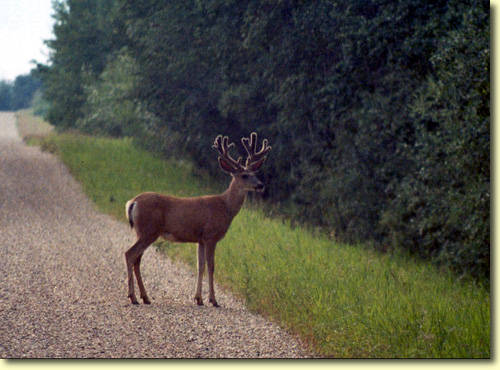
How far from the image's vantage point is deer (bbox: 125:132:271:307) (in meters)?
7.43

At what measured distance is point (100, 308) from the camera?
7.33 metres

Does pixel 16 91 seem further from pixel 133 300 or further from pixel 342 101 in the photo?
pixel 342 101

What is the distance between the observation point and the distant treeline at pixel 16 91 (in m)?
9.05

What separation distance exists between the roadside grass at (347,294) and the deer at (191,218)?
2.42 ft

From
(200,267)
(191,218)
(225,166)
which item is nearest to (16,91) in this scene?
(191,218)

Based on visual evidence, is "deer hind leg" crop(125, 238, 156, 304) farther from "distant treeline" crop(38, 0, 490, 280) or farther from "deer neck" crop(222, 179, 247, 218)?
"distant treeline" crop(38, 0, 490, 280)

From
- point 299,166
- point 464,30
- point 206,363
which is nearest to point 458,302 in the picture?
point 206,363

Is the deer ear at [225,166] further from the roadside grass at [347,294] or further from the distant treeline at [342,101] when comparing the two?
the distant treeline at [342,101]

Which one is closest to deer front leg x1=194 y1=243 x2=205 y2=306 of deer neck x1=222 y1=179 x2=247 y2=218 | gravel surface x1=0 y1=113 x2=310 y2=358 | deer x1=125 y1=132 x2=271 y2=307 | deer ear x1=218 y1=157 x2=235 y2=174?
deer x1=125 y1=132 x2=271 y2=307

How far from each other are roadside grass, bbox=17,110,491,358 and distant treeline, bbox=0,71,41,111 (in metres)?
3.13

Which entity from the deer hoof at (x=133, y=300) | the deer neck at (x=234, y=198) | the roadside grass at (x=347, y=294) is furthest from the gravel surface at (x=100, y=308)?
the deer neck at (x=234, y=198)

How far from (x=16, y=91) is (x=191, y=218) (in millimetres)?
3976

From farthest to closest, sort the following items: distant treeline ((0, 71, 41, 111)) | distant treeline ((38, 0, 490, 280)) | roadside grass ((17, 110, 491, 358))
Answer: distant treeline ((0, 71, 41, 111)), distant treeline ((38, 0, 490, 280)), roadside grass ((17, 110, 491, 358))

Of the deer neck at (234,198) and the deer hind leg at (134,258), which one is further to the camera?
the deer neck at (234,198)
